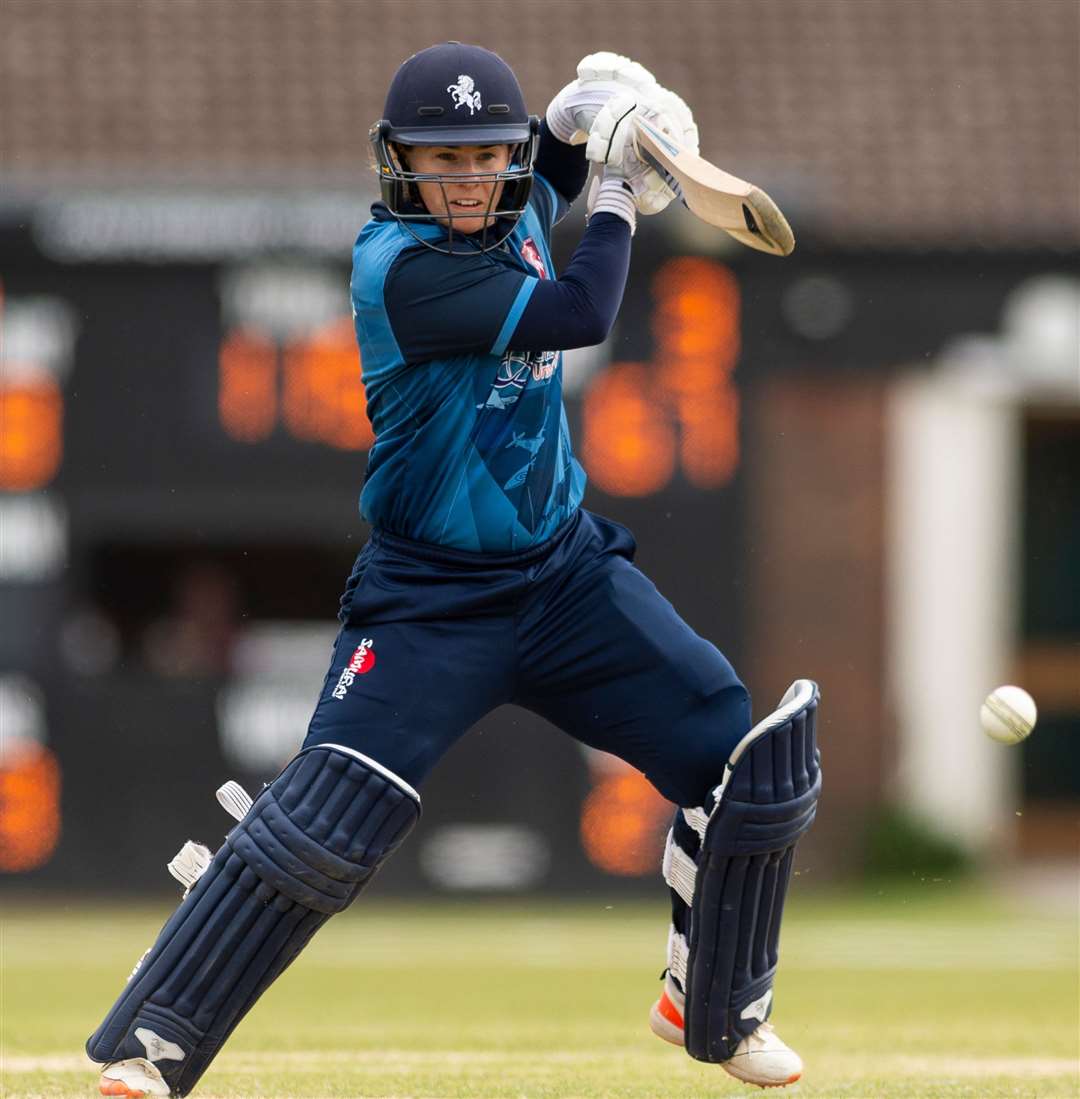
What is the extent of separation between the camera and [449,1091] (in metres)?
4.60

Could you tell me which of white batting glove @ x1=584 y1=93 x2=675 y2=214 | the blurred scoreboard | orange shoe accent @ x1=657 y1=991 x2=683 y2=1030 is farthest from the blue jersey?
the blurred scoreboard

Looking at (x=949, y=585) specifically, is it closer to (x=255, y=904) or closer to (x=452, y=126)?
(x=452, y=126)

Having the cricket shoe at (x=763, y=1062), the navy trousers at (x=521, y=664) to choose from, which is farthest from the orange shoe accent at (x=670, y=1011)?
the navy trousers at (x=521, y=664)

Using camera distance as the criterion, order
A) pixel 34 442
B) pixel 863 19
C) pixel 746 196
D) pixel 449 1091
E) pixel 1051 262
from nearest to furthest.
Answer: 1. pixel 746 196
2. pixel 449 1091
3. pixel 34 442
4. pixel 1051 262
5. pixel 863 19

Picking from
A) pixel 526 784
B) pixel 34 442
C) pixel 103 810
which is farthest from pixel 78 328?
pixel 526 784

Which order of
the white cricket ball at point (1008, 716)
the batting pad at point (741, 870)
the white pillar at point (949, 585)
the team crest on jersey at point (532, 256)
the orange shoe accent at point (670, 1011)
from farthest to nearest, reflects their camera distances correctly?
the white pillar at point (949, 585)
the white cricket ball at point (1008, 716)
the orange shoe accent at point (670, 1011)
the team crest on jersey at point (532, 256)
the batting pad at point (741, 870)

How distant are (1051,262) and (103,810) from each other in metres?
5.65

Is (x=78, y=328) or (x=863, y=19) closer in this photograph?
(x=78, y=328)

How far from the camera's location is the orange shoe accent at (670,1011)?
4.67 meters

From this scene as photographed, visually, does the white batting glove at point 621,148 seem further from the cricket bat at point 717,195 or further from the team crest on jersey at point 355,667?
the team crest on jersey at point 355,667

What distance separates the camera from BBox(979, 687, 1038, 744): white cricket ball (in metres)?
4.85

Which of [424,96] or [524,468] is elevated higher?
[424,96]

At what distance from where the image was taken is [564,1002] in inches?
307

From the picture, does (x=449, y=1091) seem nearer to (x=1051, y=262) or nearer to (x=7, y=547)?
(x=7, y=547)
